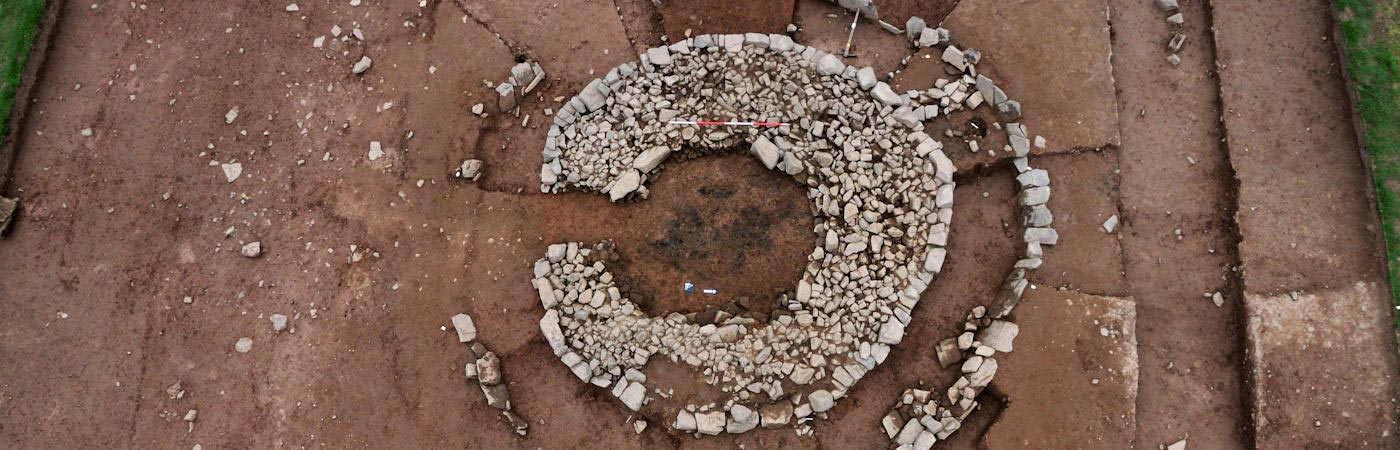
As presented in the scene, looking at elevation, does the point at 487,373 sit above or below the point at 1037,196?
below

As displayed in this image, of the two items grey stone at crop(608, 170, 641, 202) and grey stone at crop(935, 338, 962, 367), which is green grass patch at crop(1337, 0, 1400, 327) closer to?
grey stone at crop(935, 338, 962, 367)

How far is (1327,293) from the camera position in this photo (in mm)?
5957

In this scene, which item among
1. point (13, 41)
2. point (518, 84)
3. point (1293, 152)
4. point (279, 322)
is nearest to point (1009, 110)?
point (1293, 152)

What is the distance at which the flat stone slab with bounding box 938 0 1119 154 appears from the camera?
6.32 m

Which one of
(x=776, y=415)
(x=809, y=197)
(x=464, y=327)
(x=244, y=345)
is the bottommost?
(x=244, y=345)

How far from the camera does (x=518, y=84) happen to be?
265 inches

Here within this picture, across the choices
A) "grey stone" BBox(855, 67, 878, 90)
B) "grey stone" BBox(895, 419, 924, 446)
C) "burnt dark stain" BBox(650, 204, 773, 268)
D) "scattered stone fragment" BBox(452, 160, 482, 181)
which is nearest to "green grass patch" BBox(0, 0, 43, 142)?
"scattered stone fragment" BBox(452, 160, 482, 181)

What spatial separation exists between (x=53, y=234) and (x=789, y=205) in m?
7.09

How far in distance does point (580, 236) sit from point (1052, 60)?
4673 millimetres

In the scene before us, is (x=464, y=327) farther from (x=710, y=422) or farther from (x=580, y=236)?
(x=710, y=422)

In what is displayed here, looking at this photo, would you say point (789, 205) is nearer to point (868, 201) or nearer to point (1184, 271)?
point (868, 201)

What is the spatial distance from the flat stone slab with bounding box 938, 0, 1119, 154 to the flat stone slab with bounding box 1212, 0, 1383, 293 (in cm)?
116

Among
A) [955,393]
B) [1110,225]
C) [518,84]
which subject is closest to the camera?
[955,393]

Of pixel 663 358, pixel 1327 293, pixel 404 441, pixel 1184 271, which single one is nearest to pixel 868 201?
pixel 663 358
